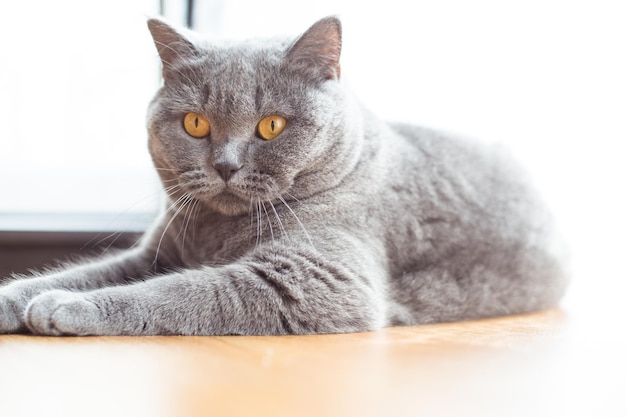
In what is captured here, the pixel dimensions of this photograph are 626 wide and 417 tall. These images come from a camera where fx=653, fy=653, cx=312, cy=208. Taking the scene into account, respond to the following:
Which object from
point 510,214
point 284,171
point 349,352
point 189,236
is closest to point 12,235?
point 189,236

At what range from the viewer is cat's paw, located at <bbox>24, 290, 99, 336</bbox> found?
118 cm

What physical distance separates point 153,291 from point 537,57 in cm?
119

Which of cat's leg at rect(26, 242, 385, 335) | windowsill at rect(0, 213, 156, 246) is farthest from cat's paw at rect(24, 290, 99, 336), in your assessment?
windowsill at rect(0, 213, 156, 246)

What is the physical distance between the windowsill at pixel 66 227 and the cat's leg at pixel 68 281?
40 centimetres

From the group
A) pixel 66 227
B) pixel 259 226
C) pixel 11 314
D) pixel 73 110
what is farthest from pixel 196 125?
pixel 73 110

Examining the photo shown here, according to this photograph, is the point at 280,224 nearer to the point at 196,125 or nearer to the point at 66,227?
the point at 196,125

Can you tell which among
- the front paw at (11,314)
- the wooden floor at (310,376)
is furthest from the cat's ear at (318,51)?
the front paw at (11,314)

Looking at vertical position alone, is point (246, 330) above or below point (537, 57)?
below

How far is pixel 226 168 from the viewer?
1.34 meters

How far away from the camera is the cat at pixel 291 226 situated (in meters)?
1.28

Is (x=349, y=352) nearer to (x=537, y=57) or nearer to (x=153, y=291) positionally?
(x=153, y=291)

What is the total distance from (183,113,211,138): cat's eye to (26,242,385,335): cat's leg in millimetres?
296

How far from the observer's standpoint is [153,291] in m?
1.28

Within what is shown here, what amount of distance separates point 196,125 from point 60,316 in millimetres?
498
